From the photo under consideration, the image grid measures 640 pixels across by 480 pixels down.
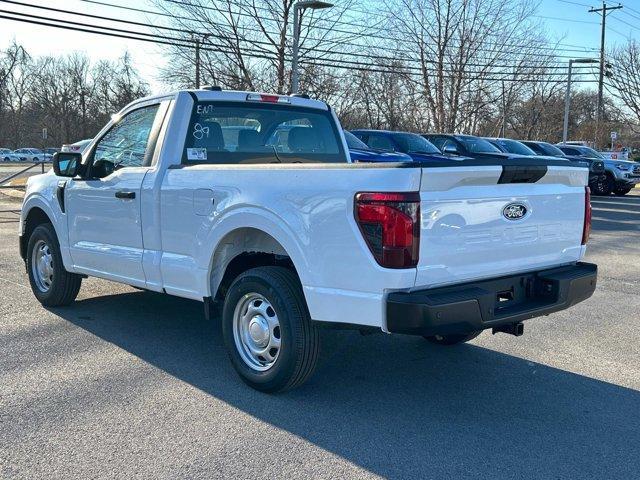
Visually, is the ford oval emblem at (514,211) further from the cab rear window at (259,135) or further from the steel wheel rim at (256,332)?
the cab rear window at (259,135)

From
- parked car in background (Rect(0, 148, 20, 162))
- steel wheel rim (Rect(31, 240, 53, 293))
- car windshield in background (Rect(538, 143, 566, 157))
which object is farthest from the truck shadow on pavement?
parked car in background (Rect(0, 148, 20, 162))

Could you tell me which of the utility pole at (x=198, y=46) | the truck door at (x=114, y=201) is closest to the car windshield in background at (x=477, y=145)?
the utility pole at (x=198, y=46)

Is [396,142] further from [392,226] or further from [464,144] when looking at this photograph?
[392,226]

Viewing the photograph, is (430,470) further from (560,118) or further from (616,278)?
(560,118)

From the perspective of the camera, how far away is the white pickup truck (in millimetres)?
3473

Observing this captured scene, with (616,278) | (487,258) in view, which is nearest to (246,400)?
(487,258)

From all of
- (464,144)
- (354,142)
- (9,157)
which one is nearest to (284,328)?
(354,142)

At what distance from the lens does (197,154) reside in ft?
16.5

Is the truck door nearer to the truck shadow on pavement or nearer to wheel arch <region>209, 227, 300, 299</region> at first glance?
the truck shadow on pavement

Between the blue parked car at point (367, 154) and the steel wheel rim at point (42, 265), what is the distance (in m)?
7.28

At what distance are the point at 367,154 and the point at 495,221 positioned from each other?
9.99m

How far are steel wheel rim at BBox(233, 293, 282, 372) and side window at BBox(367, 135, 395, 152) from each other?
11.6 metres

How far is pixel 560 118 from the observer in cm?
6031

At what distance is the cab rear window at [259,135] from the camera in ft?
16.7
